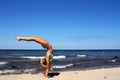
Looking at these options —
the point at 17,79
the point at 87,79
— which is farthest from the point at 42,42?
the point at 87,79

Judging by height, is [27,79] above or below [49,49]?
below

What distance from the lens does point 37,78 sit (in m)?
12.0

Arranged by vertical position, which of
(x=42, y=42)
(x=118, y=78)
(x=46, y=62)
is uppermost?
(x=42, y=42)

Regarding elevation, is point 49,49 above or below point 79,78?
above

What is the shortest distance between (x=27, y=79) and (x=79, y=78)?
262 centimetres

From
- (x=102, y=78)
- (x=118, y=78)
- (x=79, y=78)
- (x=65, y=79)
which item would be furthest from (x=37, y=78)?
(x=118, y=78)

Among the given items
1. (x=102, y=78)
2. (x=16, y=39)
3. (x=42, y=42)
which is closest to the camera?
(x=16, y=39)

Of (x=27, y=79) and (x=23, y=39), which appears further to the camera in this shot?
(x=27, y=79)

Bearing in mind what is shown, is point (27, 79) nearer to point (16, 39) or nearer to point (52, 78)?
point (52, 78)

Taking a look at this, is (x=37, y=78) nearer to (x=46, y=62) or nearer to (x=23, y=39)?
(x=46, y=62)

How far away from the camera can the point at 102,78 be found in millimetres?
12500

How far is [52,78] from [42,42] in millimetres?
1859

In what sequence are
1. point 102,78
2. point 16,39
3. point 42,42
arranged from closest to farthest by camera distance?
point 16,39, point 42,42, point 102,78

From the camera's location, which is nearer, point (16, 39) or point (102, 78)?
point (16, 39)
